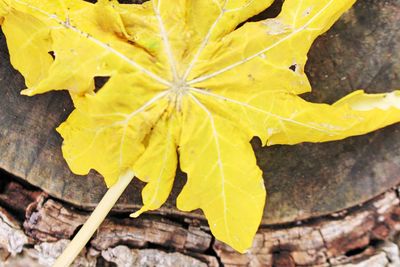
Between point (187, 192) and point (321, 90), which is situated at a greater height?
point (321, 90)

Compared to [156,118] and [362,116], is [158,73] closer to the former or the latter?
[156,118]

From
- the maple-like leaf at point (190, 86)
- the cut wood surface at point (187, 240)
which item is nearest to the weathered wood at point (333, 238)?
the cut wood surface at point (187, 240)

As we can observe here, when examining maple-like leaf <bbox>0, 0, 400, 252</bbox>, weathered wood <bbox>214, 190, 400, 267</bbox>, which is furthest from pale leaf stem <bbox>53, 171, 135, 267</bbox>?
weathered wood <bbox>214, 190, 400, 267</bbox>

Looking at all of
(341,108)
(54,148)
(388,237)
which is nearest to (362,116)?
(341,108)

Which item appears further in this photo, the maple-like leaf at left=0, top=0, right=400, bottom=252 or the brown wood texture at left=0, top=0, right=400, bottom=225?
the brown wood texture at left=0, top=0, right=400, bottom=225

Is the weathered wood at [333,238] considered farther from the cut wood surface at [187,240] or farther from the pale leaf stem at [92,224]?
the pale leaf stem at [92,224]

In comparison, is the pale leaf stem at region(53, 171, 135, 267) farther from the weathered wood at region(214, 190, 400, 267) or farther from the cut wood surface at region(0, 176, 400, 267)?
the weathered wood at region(214, 190, 400, 267)
